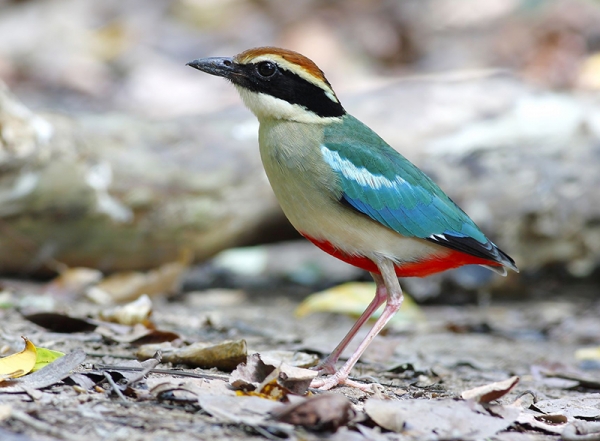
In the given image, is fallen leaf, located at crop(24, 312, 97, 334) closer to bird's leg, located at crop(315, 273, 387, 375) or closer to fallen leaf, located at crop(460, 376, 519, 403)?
A: bird's leg, located at crop(315, 273, 387, 375)

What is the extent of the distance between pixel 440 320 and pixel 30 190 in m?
3.52

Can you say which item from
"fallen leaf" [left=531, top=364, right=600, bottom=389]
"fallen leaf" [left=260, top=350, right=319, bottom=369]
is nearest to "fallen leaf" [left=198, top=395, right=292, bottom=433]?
"fallen leaf" [left=260, top=350, right=319, bottom=369]

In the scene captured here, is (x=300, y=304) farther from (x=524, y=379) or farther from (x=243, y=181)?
(x=524, y=379)

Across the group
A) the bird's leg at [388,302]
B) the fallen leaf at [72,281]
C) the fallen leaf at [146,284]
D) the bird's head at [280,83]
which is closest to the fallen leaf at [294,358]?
the bird's leg at [388,302]

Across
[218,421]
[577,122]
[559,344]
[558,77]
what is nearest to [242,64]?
[218,421]

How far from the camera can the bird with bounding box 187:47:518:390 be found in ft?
14.3

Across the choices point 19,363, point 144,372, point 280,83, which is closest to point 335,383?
point 144,372

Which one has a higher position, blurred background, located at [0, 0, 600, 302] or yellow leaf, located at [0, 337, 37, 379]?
blurred background, located at [0, 0, 600, 302]

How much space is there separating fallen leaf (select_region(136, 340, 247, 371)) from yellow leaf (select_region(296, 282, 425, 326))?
8.45 feet

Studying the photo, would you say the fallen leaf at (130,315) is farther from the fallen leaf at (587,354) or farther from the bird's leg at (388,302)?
the fallen leaf at (587,354)

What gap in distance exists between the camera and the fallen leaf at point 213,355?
387cm

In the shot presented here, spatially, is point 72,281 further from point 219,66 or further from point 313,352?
point 219,66

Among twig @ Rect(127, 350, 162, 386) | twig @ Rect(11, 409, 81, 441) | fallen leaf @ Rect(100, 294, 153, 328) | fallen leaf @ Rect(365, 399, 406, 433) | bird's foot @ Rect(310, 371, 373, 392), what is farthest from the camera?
fallen leaf @ Rect(100, 294, 153, 328)

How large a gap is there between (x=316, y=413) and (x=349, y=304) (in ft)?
12.1
